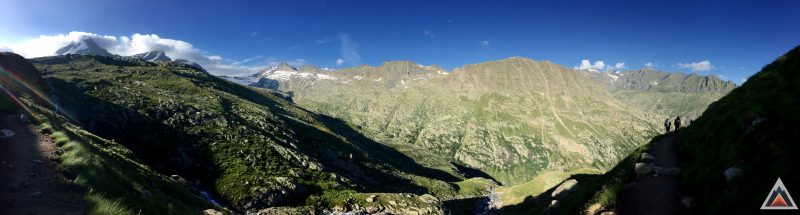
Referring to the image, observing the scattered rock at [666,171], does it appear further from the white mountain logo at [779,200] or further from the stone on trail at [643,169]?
the white mountain logo at [779,200]

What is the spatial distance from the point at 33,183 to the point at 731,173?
36376 millimetres

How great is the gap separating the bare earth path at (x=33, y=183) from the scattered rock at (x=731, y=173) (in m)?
30.7

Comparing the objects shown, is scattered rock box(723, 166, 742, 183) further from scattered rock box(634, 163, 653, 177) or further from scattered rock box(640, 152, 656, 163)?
scattered rock box(640, 152, 656, 163)

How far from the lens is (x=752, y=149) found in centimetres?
1922

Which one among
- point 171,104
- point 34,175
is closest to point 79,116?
point 171,104

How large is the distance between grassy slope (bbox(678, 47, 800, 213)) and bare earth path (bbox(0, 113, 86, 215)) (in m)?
29.9

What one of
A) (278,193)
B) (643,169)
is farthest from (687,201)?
(278,193)

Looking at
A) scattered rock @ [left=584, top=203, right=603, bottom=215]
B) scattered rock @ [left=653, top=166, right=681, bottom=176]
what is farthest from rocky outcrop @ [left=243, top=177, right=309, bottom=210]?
scattered rock @ [left=653, top=166, right=681, bottom=176]

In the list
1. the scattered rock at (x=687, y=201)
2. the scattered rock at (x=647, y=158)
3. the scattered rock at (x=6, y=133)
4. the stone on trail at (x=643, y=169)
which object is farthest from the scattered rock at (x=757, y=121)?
the scattered rock at (x=6, y=133)

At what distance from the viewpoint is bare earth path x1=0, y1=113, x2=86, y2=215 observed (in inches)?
717

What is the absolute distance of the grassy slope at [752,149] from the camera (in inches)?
640

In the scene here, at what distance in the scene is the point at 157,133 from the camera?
14375cm

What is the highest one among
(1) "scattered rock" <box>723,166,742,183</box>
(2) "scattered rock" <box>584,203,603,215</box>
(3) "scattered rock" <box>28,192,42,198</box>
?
(1) "scattered rock" <box>723,166,742,183</box>

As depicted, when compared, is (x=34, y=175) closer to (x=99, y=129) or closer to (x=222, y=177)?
(x=222, y=177)
